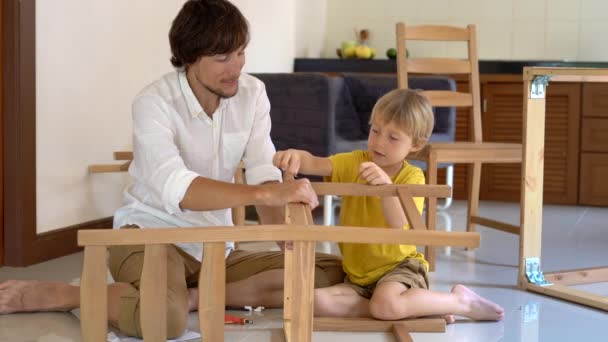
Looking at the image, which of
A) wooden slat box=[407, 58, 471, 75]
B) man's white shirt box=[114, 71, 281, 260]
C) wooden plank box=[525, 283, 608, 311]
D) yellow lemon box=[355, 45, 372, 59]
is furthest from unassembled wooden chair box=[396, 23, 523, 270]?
yellow lemon box=[355, 45, 372, 59]

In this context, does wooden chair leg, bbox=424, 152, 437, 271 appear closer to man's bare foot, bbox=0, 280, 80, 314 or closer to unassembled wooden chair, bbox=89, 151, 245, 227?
unassembled wooden chair, bbox=89, 151, 245, 227

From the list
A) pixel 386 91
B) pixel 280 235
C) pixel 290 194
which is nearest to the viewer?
pixel 280 235

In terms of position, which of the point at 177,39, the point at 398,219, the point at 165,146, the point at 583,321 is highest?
the point at 177,39

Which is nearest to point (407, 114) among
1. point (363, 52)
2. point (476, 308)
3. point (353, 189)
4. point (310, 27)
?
point (353, 189)

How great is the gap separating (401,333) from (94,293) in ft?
3.12

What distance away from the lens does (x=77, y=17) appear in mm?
3482

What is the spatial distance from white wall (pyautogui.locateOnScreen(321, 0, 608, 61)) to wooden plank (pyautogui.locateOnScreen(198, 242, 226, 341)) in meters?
4.40

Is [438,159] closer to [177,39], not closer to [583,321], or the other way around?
[583,321]

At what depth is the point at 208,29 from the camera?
7.45ft

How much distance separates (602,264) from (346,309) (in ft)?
4.67

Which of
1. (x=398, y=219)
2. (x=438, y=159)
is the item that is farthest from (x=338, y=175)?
(x=438, y=159)

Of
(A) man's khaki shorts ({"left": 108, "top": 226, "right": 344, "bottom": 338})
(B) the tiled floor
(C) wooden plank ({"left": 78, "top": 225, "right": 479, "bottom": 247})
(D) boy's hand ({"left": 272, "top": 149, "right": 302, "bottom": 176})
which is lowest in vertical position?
(B) the tiled floor

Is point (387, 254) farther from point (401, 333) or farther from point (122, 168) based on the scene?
point (122, 168)

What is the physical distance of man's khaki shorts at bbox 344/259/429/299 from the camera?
2.48 m
